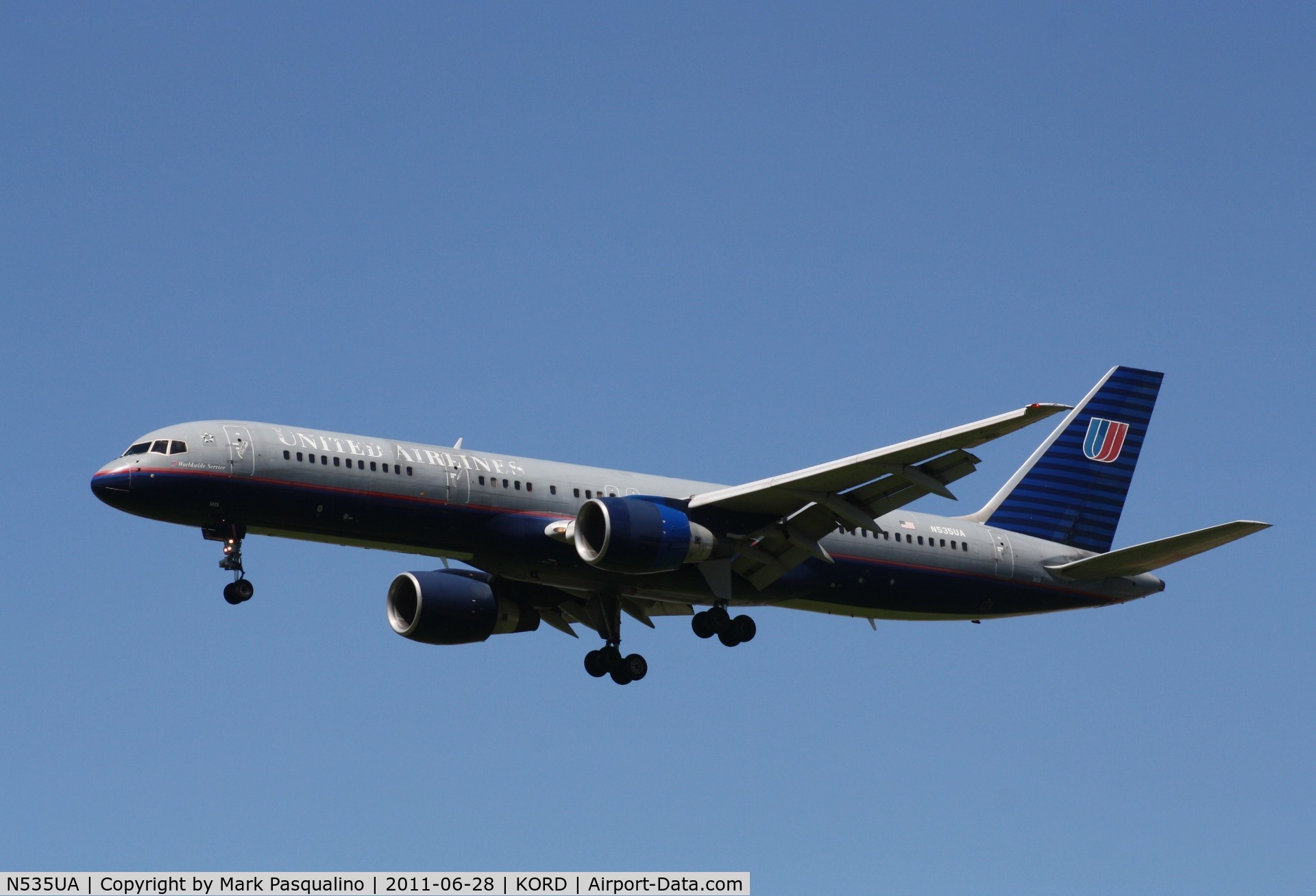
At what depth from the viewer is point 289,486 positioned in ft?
128

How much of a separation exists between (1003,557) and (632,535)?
1237cm

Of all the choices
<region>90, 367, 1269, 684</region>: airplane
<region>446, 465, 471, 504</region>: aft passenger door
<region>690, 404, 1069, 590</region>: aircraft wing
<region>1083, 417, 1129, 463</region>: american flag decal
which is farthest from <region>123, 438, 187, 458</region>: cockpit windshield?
<region>1083, 417, 1129, 463</region>: american flag decal

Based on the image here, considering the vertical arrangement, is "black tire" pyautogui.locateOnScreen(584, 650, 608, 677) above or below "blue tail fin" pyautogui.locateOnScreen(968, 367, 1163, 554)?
below

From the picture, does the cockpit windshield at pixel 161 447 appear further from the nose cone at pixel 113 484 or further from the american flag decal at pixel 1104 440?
the american flag decal at pixel 1104 440

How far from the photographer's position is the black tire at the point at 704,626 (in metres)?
43.6

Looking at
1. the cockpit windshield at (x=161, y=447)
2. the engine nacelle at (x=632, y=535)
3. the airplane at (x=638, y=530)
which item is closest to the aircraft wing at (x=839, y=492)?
the airplane at (x=638, y=530)

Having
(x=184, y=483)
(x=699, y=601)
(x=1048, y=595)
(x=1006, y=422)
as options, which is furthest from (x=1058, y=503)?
(x=184, y=483)

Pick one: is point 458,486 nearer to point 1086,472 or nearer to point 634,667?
point 634,667

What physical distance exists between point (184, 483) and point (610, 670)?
12.2 m

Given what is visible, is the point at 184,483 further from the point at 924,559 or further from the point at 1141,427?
the point at 1141,427

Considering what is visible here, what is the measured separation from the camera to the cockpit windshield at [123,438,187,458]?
3884 cm

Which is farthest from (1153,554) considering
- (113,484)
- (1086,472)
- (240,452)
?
(113,484)

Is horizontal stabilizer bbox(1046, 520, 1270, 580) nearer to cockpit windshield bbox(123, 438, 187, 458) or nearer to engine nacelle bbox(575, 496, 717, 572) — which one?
engine nacelle bbox(575, 496, 717, 572)

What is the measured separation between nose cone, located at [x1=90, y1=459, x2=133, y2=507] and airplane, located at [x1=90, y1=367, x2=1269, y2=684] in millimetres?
50
